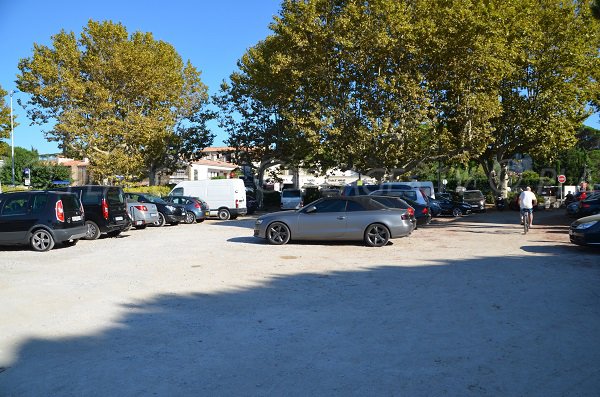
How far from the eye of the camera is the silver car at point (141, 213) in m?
19.2

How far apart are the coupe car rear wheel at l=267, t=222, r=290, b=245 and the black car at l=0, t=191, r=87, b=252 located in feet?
17.8

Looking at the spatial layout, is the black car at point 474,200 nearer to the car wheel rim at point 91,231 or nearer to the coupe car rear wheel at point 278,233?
the coupe car rear wheel at point 278,233

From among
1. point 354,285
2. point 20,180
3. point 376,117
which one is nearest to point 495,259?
point 354,285

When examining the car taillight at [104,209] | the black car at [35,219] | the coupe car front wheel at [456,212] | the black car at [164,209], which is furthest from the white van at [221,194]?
the black car at [35,219]

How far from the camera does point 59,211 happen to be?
12.8 meters

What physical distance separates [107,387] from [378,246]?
976cm

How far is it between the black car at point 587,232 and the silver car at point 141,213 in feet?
49.8

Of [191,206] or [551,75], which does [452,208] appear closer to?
[551,75]

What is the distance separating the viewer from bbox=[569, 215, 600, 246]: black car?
1159 cm

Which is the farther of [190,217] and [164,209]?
[190,217]

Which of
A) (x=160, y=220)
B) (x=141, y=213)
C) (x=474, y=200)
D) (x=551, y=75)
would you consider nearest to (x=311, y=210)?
(x=141, y=213)

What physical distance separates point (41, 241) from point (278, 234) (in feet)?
20.6

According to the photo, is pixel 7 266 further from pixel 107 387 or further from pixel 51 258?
pixel 107 387

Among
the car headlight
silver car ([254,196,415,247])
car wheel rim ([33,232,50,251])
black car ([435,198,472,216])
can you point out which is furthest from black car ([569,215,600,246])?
black car ([435,198,472,216])
